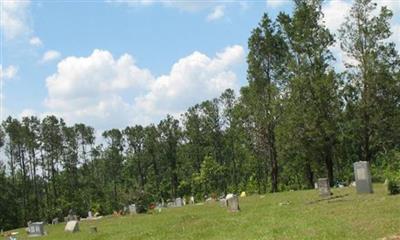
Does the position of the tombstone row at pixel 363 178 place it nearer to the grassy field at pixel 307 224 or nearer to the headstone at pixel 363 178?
the headstone at pixel 363 178

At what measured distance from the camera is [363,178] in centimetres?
2506

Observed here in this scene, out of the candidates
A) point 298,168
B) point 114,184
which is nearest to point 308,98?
point 298,168

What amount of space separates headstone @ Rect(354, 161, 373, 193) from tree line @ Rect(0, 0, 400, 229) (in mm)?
5267

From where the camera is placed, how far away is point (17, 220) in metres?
69.6

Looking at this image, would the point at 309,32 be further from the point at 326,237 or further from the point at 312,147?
the point at 326,237

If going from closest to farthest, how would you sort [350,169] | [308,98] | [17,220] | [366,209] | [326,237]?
[326,237] < [366,209] < [308,98] < [350,169] < [17,220]

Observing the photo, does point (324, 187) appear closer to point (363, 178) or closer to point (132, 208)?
point (363, 178)

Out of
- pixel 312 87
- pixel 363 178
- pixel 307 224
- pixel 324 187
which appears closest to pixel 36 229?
pixel 324 187

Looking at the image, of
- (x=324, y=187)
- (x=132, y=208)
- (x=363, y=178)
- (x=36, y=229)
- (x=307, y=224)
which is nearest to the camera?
(x=307, y=224)

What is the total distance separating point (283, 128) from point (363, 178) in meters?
19.3

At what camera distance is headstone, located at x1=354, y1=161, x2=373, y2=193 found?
81.9ft

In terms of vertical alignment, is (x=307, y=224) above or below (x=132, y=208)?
below

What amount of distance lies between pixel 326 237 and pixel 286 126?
30.3m

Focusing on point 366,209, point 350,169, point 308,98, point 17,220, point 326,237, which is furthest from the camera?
point 17,220
